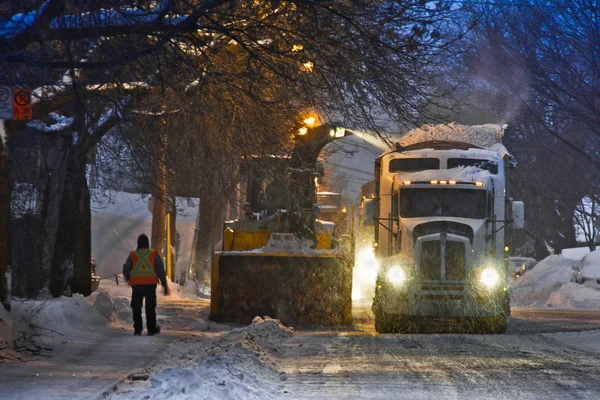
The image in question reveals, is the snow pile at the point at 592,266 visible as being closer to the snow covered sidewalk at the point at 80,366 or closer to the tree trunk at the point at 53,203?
the tree trunk at the point at 53,203

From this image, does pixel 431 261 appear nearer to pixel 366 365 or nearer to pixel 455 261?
pixel 455 261

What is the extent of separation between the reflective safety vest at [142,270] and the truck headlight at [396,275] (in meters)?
4.81

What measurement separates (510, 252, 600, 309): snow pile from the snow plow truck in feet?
41.9

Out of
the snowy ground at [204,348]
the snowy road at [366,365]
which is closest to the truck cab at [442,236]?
the snowy ground at [204,348]

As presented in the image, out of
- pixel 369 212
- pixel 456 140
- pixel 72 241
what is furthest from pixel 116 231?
pixel 456 140

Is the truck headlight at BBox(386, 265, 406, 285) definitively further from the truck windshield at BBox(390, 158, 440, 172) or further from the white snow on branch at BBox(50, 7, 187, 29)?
the white snow on branch at BBox(50, 7, 187, 29)

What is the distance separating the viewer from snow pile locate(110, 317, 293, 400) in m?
8.59

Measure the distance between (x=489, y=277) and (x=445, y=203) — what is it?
172 cm

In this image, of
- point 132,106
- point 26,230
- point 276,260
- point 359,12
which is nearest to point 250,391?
point 359,12

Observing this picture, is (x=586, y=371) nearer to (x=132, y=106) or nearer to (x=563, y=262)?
(x=132, y=106)

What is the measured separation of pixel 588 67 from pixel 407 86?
12.2 m

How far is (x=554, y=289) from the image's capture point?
35438mm

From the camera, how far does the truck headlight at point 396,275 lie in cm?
1795

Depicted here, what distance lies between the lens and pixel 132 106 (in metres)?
16.4
